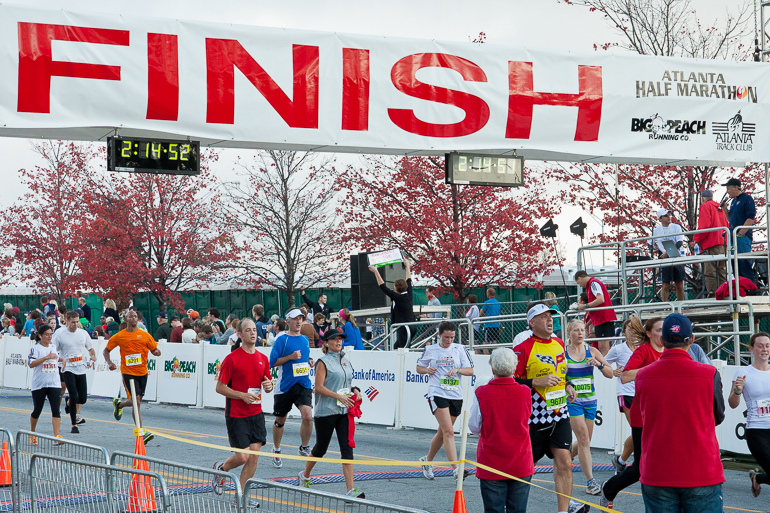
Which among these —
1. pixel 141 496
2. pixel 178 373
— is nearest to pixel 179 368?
pixel 178 373

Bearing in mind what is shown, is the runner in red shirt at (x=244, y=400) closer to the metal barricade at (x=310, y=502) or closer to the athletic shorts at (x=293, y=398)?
the athletic shorts at (x=293, y=398)

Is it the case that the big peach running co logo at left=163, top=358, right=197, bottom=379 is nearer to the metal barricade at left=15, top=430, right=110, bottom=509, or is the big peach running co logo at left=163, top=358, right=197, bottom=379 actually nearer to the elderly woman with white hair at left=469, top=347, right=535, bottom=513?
the metal barricade at left=15, top=430, right=110, bottom=509

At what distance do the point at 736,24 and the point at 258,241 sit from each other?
18273 mm

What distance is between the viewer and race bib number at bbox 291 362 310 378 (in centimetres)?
1198

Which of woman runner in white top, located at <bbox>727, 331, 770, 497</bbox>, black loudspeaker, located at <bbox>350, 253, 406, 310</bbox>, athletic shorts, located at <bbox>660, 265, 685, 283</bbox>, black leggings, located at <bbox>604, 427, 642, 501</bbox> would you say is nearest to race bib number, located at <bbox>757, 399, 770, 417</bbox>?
woman runner in white top, located at <bbox>727, 331, 770, 497</bbox>

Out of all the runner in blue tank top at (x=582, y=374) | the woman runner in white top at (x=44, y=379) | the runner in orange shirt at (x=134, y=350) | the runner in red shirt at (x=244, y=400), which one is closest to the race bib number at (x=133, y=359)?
the runner in orange shirt at (x=134, y=350)

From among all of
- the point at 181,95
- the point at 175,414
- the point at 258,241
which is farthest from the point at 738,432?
→ the point at 258,241

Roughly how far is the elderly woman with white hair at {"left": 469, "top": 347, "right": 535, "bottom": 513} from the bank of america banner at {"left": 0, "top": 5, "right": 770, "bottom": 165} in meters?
5.06

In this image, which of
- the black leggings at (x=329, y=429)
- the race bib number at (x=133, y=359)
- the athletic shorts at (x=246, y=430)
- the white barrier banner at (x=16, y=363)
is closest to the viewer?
the athletic shorts at (x=246, y=430)

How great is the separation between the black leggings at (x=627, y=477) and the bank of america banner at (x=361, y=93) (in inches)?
184

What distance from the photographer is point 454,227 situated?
1066 inches

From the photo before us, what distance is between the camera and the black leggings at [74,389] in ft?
50.3

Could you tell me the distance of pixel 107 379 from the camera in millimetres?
23062

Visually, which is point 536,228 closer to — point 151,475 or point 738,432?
point 738,432
